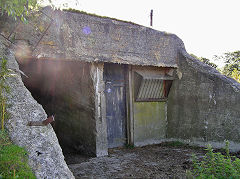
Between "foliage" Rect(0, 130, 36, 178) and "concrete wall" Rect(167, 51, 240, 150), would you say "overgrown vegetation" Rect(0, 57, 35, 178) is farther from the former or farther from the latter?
"concrete wall" Rect(167, 51, 240, 150)

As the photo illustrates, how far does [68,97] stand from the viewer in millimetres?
6879

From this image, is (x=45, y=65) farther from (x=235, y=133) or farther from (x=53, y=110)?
(x=235, y=133)

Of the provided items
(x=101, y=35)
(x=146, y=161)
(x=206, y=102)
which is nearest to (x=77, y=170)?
(x=146, y=161)

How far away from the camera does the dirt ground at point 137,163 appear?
4.76 metres

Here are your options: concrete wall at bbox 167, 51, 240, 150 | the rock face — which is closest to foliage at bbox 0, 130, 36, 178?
the rock face

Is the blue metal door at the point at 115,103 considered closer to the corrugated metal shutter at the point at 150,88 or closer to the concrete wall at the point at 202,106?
the corrugated metal shutter at the point at 150,88

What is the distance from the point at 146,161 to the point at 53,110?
340cm

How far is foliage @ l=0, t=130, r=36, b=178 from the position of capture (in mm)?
2271

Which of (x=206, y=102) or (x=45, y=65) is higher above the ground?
(x=45, y=65)

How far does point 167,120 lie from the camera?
25.7 feet

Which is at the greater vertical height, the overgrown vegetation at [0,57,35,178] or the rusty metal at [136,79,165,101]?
the rusty metal at [136,79,165,101]

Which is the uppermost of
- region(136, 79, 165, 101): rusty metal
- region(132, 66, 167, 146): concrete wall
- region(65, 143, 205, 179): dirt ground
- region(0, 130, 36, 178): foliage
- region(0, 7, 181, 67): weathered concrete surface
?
region(0, 7, 181, 67): weathered concrete surface

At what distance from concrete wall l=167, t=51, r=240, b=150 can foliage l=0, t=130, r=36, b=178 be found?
532 cm

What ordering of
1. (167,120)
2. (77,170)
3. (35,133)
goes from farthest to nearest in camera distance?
(167,120) < (77,170) < (35,133)
